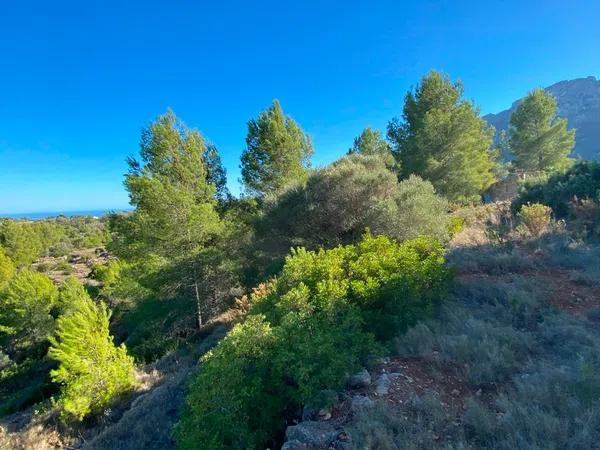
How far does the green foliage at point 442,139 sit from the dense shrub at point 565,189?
12.4 ft

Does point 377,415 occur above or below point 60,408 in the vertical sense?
above

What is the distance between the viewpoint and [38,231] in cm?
5275

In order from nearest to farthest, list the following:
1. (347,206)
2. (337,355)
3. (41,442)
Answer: (337,355), (41,442), (347,206)

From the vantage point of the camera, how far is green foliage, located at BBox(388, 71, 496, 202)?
1548 cm

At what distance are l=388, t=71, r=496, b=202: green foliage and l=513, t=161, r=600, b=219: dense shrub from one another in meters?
3.79

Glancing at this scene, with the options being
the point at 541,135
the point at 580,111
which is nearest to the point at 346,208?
the point at 541,135

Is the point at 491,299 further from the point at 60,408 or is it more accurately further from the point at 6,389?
the point at 6,389

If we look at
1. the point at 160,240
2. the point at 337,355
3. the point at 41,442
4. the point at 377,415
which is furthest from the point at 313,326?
the point at 160,240

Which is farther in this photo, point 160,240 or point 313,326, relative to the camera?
point 160,240

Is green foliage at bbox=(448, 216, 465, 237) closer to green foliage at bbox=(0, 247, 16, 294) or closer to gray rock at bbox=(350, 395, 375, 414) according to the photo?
gray rock at bbox=(350, 395, 375, 414)

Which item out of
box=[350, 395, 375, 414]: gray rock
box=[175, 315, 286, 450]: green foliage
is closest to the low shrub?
box=[350, 395, 375, 414]: gray rock

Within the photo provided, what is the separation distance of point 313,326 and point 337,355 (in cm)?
57

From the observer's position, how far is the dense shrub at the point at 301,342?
10.1ft

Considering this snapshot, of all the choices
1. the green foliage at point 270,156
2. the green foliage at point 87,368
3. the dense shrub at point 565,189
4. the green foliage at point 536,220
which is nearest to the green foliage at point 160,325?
the green foliage at point 87,368
